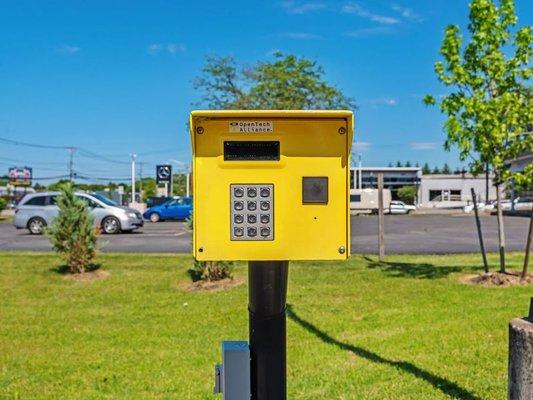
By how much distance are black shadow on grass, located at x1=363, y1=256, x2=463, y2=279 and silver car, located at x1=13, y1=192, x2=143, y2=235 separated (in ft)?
38.8

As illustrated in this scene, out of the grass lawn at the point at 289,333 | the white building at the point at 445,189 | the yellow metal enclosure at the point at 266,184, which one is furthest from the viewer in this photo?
the white building at the point at 445,189

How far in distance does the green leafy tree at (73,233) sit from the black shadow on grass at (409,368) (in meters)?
4.69

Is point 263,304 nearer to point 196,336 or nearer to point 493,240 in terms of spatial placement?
point 196,336

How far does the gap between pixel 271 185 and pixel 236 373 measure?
1.99ft

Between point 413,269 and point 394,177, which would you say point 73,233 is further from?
point 394,177

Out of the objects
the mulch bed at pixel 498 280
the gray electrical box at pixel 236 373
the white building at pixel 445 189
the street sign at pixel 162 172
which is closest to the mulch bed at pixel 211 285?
the mulch bed at pixel 498 280

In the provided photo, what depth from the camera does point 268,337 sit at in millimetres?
1881

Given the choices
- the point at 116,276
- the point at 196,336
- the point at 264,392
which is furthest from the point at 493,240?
the point at 264,392

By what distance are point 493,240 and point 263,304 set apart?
626 inches

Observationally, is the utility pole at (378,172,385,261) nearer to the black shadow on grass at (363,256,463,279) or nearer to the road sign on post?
the black shadow on grass at (363,256,463,279)

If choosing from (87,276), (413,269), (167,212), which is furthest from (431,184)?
(87,276)

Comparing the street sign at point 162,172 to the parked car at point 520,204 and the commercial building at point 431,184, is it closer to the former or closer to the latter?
the parked car at point 520,204

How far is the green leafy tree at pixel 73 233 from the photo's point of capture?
29.2 ft

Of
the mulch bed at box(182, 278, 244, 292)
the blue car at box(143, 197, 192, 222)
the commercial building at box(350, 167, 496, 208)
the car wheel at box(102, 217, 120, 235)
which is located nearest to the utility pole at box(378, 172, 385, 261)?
the mulch bed at box(182, 278, 244, 292)
